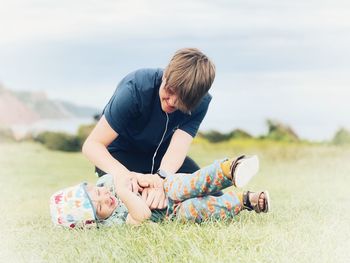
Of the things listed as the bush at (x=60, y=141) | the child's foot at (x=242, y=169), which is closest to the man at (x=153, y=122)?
the child's foot at (x=242, y=169)

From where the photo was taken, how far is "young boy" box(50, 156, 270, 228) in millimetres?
2711

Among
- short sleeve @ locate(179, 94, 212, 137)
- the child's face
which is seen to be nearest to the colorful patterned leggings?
the child's face

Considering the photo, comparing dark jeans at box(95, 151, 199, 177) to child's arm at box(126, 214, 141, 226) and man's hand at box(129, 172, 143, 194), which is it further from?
child's arm at box(126, 214, 141, 226)

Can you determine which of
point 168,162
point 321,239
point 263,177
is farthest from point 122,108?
point 263,177

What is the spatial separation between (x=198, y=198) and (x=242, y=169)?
37cm

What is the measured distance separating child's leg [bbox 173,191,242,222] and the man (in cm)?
15

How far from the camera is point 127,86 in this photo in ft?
10.2

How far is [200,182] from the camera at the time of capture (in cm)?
280

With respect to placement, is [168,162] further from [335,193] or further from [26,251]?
[335,193]

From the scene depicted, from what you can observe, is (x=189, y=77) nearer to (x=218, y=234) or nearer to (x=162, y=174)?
(x=162, y=174)

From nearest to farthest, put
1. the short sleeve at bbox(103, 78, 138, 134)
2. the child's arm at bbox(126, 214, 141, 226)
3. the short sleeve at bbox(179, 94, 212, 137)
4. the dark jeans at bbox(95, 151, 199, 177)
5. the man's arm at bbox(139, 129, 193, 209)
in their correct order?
the child's arm at bbox(126, 214, 141, 226) → the man's arm at bbox(139, 129, 193, 209) → the short sleeve at bbox(103, 78, 138, 134) → the short sleeve at bbox(179, 94, 212, 137) → the dark jeans at bbox(95, 151, 199, 177)

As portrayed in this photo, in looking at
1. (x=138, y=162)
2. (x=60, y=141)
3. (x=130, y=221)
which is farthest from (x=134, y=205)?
(x=60, y=141)

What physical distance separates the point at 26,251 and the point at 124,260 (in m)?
0.58

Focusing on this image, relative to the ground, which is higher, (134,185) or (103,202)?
(134,185)
